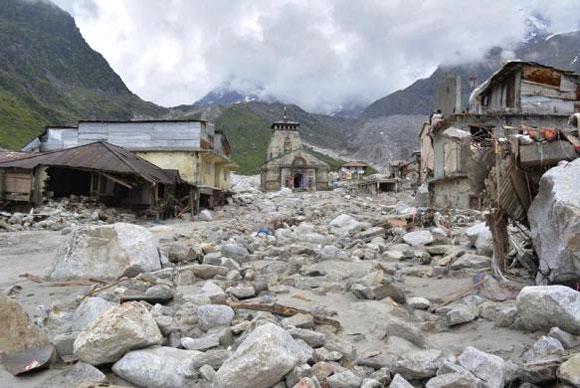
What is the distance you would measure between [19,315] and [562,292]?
493cm

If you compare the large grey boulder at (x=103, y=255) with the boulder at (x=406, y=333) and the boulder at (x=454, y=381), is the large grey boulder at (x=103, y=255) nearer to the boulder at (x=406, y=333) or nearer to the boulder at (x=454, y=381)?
the boulder at (x=406, y=333)

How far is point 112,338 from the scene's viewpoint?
3902 mm

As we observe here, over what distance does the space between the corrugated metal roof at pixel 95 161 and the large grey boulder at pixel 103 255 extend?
14.7 m

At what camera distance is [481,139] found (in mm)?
7699

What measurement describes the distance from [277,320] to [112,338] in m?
1.72

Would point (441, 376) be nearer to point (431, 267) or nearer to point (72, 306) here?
point (72, 306)

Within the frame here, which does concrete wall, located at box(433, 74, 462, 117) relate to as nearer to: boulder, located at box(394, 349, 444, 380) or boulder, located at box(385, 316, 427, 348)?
boulder, located at box(385, 316, 427, 348)

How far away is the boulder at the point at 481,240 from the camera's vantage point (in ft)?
27.3

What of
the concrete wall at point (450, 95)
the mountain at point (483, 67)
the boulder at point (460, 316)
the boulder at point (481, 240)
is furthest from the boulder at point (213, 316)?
the mountain at point (483, 67)

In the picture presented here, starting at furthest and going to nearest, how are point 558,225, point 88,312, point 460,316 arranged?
point 558,225, point 460,316, point 88,312

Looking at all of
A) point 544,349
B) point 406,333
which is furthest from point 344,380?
point 544,349

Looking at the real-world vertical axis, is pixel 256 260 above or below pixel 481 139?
below

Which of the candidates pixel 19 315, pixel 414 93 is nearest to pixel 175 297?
pixel 19 315

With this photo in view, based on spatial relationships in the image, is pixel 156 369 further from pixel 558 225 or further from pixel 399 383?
pixel 558 225
